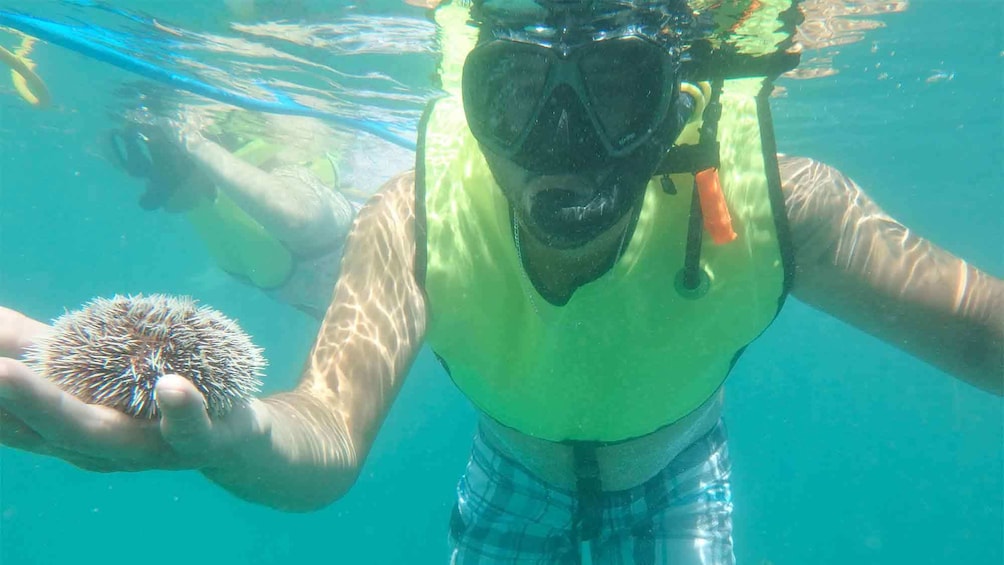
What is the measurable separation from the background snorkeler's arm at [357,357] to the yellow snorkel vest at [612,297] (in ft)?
0.50

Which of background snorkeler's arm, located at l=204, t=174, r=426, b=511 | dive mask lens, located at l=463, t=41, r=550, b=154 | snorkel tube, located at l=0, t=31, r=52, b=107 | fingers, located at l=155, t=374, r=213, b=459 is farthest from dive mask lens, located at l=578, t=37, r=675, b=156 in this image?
snorkel tube, located at l=0, t=31, r=52, b=107

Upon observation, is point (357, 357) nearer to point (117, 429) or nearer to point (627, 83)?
point (117, 429)

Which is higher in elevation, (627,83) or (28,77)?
(627,83)

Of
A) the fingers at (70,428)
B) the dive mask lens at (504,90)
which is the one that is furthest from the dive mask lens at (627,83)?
the fingers at (70,428)

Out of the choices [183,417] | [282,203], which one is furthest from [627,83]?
[282,203]

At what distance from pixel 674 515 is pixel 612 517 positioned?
36 centimetres

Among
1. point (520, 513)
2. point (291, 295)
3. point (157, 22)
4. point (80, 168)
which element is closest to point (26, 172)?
point (80, 168)

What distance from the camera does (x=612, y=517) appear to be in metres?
3.61

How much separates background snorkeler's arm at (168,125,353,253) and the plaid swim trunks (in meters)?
6.97

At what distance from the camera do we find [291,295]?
1033cm

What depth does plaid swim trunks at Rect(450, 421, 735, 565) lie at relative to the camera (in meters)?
3.54

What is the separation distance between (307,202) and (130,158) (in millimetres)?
3289

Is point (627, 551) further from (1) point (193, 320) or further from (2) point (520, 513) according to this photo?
(1) point (193, 320)

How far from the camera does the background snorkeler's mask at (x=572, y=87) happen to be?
2.33 metres
